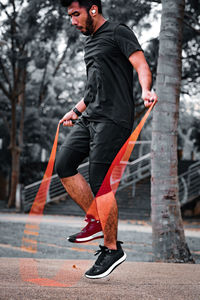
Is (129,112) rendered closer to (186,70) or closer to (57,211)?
Answer: (186,70)

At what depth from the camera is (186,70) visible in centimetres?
1452

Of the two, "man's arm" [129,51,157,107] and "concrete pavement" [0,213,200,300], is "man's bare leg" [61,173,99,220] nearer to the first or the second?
"concrete pavement" [0,213,200,300]

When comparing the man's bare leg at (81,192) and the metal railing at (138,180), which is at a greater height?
the man's bare leg at (81,192)

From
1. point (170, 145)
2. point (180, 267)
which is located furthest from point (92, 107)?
point (170, 145)

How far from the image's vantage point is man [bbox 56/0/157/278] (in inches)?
127

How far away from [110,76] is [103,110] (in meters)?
0.25

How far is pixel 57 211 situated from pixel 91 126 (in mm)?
15004

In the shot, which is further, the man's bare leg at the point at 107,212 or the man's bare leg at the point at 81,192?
the man's bare leg at the point at 81,192

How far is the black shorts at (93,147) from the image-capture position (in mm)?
3244

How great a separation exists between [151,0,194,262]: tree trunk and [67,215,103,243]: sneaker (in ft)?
9.09

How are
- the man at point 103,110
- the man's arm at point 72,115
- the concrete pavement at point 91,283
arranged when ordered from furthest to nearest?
the man's arm at point 72,115, the man at point 103,110, the concrete pavement at point 91,283

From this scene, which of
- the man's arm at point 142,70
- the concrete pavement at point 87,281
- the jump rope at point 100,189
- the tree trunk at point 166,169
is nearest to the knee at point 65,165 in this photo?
the jump rope at point 100,189

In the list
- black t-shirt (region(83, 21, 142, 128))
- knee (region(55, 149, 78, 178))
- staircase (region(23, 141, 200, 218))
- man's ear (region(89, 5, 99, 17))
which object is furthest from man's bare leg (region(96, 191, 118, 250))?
staircase (region(23, 141, 200, 218))

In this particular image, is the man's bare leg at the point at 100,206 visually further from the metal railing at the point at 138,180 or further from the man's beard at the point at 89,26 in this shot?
the metal railing at the point at 138,180
